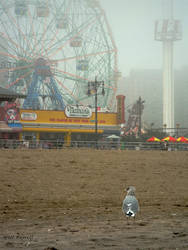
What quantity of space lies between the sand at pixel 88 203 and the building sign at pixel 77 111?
38006mm

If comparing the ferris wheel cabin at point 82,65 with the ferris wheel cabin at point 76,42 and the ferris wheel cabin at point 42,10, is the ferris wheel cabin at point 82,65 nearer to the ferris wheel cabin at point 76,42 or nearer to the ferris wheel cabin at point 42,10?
the ferris wheel cabin at point 76,42

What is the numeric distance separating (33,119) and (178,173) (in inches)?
1598

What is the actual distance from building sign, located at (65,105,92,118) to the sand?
125 feet

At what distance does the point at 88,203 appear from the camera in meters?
10.9

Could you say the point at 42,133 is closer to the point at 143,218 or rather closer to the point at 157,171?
the point at 157,171

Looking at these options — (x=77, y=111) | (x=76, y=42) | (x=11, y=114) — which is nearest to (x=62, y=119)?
(x=77, y=111)

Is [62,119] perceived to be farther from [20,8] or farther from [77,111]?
[20,8]

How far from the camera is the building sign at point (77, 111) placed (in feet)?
195

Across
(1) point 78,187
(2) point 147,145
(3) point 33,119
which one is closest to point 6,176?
(1) point 78,187

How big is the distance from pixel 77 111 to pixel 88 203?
4931cm

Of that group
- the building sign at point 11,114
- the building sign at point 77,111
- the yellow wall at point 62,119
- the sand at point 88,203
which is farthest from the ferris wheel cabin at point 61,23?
the sand at point 88,203

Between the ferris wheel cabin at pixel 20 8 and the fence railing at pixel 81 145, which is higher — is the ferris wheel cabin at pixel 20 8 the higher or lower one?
the higher one

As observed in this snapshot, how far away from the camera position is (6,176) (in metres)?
15.1

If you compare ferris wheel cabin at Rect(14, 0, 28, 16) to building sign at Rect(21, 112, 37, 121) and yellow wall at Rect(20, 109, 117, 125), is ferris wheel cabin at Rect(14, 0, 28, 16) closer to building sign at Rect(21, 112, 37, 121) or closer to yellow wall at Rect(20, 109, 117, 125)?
yellow wall at Rect(20, 109, 117, 125)
